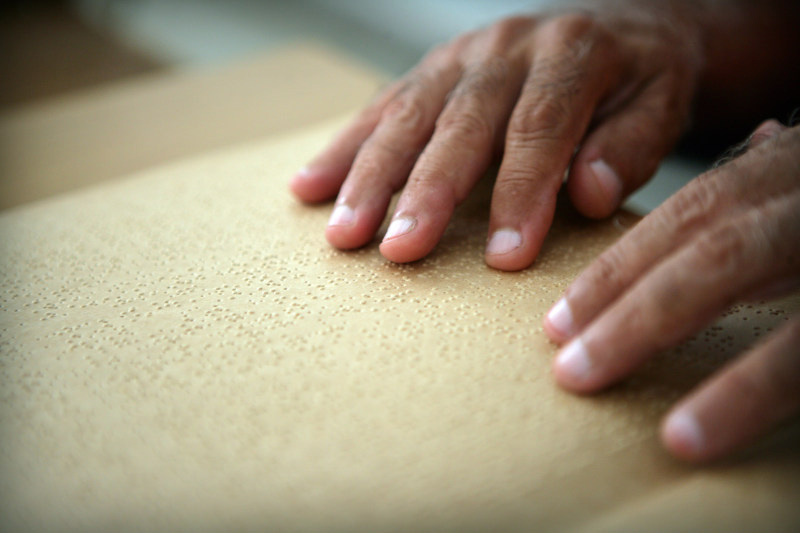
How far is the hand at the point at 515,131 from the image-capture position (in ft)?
1.84

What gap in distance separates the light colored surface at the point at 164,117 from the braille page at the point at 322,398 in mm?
236

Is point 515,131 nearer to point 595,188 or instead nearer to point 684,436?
point 595,188

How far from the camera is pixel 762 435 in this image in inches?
14.0

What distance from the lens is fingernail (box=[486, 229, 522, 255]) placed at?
0.53 metres

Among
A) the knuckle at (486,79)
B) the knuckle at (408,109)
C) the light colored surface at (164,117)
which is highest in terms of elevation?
the knuckle at (486,79)

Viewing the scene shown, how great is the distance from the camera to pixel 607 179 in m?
0.61

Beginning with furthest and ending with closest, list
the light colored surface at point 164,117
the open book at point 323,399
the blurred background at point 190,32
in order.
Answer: the blurred background at point 190,32
the light colored surface at point 164,117
the open book at point 323,399

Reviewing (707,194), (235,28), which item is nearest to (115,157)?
(707,194)

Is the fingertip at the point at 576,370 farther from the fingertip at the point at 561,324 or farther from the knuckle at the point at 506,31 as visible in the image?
the knuckle at the point at 506,31

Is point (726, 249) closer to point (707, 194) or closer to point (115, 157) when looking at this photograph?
point (707, 194)

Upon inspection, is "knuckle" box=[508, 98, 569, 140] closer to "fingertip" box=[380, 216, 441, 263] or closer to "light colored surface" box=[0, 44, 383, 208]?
"fingertip" box=[380, 216, 441, 263]

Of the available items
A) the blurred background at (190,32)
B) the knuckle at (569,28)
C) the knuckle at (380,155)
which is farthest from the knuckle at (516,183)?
the blurred background at (190,32)

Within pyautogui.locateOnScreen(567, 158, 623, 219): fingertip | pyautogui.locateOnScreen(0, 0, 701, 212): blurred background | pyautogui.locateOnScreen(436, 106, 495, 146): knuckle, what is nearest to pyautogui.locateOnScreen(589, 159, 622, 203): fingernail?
pyautogui.locateOnScreen(567, 158, 623, 219): fingertip

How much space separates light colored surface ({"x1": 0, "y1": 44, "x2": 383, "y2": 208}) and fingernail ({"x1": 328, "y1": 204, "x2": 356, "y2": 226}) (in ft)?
1.19
